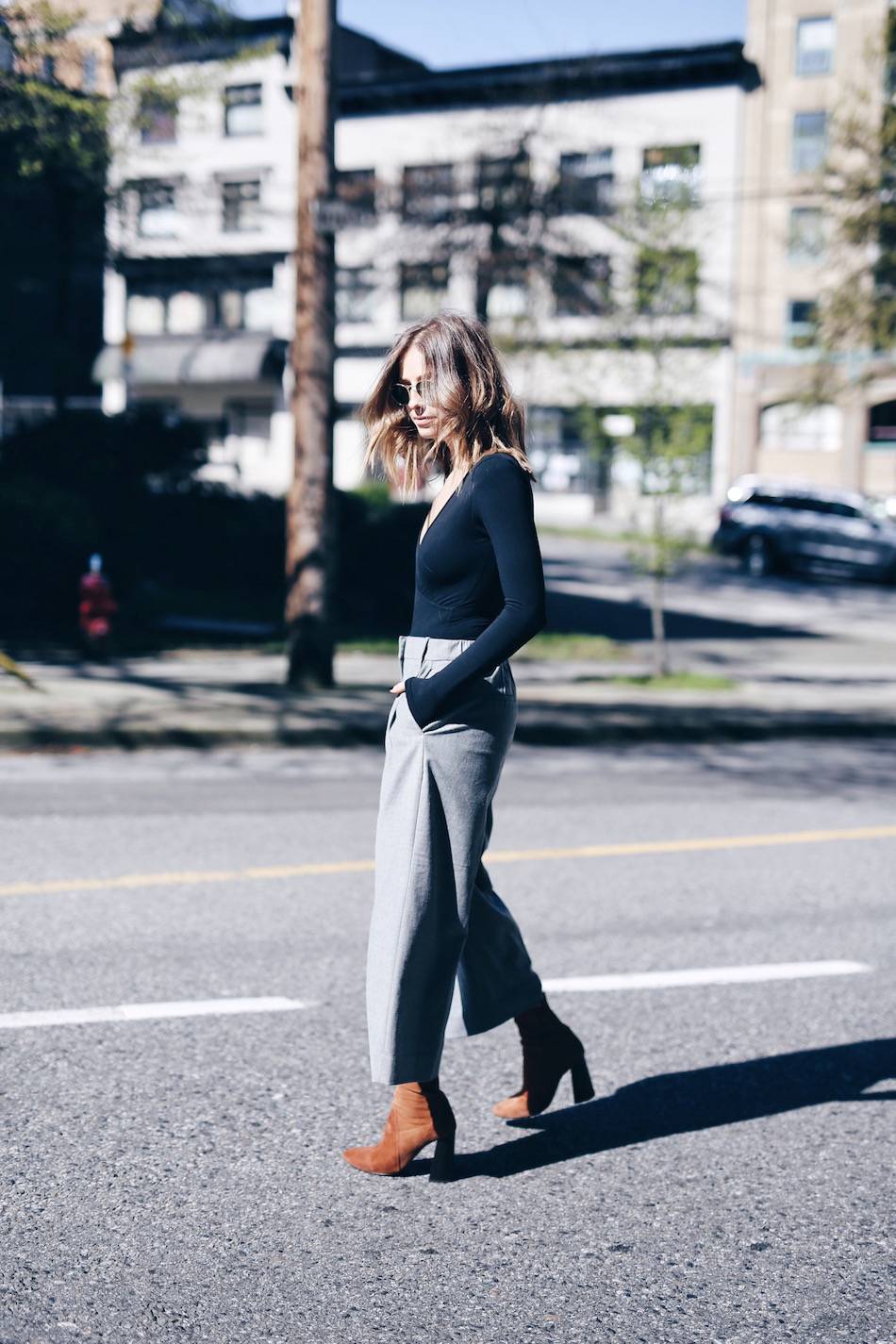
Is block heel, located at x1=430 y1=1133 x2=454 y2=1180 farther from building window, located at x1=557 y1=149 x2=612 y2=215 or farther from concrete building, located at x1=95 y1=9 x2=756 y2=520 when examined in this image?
building window, located at x1=557 y1=149 x2=612 y2=215

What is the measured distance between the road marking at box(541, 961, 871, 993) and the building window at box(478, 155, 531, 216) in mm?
25174

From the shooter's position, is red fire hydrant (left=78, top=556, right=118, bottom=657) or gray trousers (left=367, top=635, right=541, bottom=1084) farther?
red fire hydrant (left=78, top=556, right=118, bottom=657)

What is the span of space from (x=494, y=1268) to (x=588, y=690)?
35.9 feet

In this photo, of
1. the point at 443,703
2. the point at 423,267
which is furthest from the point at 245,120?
the point at 443,703

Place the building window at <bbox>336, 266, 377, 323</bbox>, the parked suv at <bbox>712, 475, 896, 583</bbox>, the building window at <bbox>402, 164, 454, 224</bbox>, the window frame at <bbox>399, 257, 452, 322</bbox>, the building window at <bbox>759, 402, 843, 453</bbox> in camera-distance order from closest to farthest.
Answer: the window frame at <bbox>399, 257, 452, 322</bbox>, the building window at <bbox>402, 164, 454, 224</bbox>, the parked suv at <bbox>712, 475, 896, 583</bbox>, the building window at <bbox>759, 402, 843, 453</bbox>, the building window at <bbox>336, 266, 377, 323</bbox>

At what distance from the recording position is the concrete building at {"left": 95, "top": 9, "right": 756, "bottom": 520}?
29375mm

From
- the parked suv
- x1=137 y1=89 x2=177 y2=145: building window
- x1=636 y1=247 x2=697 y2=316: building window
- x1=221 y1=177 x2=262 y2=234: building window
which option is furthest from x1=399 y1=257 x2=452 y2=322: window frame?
x1=221 y1=177 x2=262 y2=234: building window

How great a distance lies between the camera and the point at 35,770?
377 inches

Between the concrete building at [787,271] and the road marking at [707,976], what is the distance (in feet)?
129

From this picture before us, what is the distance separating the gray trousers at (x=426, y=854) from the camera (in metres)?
3.54

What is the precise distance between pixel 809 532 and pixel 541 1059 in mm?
28407

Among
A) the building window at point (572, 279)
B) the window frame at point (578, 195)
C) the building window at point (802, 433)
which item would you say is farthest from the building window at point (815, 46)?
the building window at point (572, 279)

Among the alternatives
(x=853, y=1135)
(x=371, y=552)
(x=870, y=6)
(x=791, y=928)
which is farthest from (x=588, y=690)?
(x=870, y=6)

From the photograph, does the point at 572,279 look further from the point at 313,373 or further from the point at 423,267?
the point at 313,373
